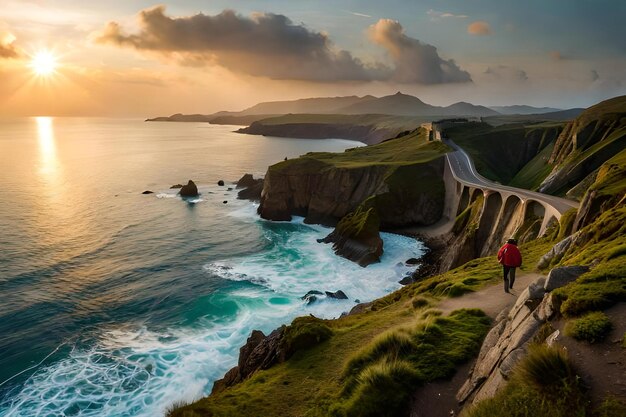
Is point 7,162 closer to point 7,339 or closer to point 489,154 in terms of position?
point 7,339

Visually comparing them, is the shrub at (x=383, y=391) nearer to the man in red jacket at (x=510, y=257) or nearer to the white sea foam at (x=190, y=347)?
the man in red jacket at (x=510, y=257)

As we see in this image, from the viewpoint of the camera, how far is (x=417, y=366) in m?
12.9

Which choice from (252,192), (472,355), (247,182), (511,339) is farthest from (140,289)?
(247,182)

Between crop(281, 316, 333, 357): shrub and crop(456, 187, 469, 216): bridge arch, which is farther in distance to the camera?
crop(456, 187, 469, 216): bridge arch

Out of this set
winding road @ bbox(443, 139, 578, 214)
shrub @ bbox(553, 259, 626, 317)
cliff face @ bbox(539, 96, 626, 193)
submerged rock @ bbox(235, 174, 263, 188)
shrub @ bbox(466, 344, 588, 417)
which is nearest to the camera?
shrub @ bbox(466, 344, 588, 417)

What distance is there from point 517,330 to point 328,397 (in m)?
6.24

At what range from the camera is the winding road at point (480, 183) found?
4006 cm

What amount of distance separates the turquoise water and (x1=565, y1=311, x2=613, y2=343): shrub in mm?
24492

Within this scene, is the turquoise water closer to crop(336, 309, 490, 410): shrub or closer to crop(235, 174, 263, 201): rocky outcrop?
crop(235, 174, 263, 201): rocky outcrop

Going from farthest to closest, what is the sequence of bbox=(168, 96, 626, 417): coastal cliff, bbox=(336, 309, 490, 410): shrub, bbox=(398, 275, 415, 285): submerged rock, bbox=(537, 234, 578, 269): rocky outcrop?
bbox=(398, 275, 415, 285): submerged rock
bbox=(537, 234, 578, 269): rocky outcrop
bbox=(336, 309, 490, 410): shrub
bbox=(168, 96, 626, 417): coastal cliff

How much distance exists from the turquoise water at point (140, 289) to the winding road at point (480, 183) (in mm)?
14081

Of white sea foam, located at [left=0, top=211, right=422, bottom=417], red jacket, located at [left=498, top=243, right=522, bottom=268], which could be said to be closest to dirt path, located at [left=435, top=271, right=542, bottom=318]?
red jacket, located at [left=498, top=243, right=522, bottom=268]

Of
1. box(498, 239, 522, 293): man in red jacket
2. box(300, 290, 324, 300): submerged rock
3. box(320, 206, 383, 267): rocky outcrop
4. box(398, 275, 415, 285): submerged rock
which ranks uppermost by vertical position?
box(498, 239, 522, 293): man in red jacket

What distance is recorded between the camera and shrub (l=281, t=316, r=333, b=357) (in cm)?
1827
